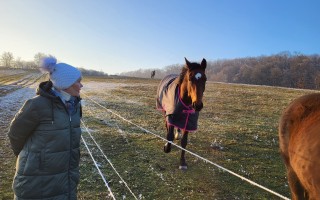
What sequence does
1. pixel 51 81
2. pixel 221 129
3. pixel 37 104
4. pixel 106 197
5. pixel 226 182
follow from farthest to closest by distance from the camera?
1. pixel 221 129
2. pixel 226 182
3. pixel 106 197
4. pixel 51 81
5. pixel 37 104

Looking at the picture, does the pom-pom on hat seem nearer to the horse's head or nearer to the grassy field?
the grassy field

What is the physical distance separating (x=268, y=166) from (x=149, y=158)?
2.82 metres

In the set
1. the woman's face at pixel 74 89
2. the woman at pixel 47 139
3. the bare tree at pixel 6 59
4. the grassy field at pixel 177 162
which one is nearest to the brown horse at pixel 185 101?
the grassy field at pixel 177 162

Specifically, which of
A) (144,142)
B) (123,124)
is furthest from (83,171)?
(123,124)

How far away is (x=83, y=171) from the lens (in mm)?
6625

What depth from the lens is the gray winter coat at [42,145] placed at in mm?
3186

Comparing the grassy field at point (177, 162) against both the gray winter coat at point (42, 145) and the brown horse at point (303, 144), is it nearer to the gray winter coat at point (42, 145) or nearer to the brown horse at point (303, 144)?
the brown horse at point (303, 144)

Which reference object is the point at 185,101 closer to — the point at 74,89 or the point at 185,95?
the point at 185,95

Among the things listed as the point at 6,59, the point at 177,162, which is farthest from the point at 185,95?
the point at 6,59

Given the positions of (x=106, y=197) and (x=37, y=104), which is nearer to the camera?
(x=37, y=104)

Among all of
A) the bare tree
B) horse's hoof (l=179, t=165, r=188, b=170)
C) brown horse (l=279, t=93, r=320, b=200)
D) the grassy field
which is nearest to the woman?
the grassy field

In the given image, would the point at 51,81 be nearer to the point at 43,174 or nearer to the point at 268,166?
the point at 43,174

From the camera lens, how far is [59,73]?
134 inches

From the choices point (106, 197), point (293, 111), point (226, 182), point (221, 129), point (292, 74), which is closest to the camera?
point (293, 111)
